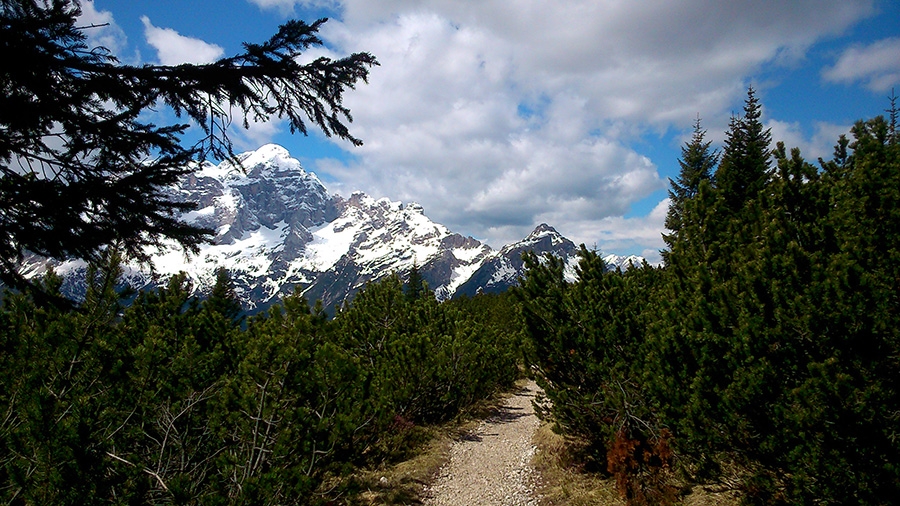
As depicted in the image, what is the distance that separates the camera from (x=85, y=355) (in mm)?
3195

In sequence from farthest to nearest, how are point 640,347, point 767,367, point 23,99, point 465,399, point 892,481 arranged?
1. point 465,399
2. point 640,347
3. point 767,367
4. point 892,481
5. point 23,99

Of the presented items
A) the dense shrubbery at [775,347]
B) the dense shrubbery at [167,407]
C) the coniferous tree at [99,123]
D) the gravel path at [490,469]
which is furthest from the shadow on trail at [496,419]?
the coniferous tree at [99,123]

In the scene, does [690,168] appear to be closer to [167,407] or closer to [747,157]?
[747,157]

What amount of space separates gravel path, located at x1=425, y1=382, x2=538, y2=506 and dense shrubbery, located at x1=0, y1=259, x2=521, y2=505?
77.1 inches

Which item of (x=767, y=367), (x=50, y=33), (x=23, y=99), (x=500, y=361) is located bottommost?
(x=500, y=361)

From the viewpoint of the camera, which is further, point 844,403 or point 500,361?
point 500,361

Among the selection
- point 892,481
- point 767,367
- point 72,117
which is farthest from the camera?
point 767,367

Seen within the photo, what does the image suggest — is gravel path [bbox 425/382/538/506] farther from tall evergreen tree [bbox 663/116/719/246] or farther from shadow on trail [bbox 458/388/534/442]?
tall evergreen tree [bbox 663/116/719/246]

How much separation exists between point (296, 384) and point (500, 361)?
33.1 ft

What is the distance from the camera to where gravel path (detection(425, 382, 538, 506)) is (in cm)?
721

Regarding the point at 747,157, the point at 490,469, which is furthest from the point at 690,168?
the point at 490,469

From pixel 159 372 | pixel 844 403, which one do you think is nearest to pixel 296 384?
pixel 159 372

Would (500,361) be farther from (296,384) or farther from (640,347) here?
(296,384)

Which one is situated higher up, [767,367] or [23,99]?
[23,99]
